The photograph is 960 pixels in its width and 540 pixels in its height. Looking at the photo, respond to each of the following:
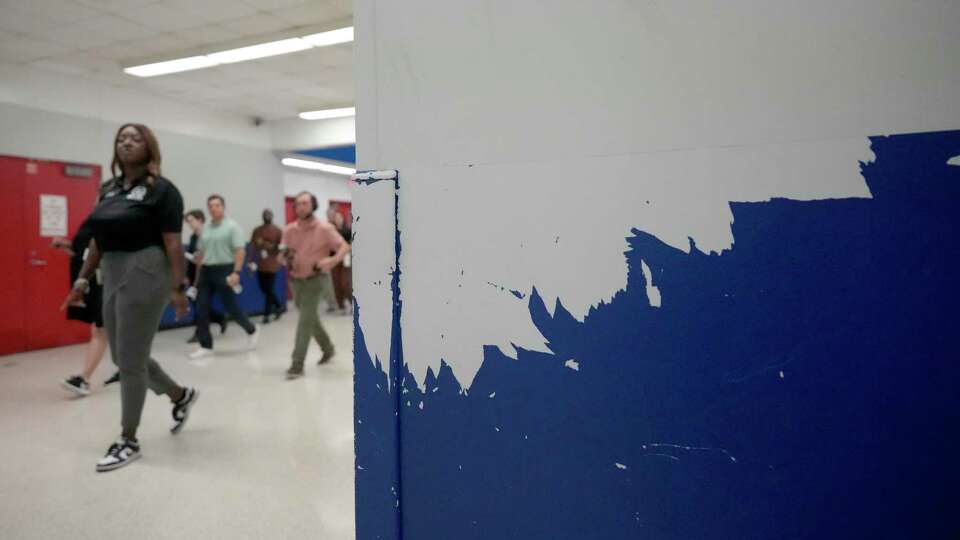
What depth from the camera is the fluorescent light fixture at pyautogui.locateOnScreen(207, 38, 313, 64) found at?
502 cm

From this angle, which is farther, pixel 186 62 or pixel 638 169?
pixel 186 62

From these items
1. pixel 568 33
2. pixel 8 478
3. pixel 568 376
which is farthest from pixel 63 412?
pixel 568 33

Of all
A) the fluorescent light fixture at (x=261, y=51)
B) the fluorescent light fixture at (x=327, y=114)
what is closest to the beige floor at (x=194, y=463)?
the fluorescent light fixture at (x=261, y=51)

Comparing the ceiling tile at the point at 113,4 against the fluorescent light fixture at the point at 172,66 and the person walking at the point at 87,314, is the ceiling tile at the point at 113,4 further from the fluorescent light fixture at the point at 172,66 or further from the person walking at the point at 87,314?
the person walking at the point at 87,314

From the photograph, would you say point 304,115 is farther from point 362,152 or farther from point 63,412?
point 362,152

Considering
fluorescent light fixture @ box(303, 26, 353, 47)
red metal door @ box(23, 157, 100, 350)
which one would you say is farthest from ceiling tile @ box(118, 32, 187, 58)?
red metal door @ box(23, 157, 100, 350)

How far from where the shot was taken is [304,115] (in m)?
7.96

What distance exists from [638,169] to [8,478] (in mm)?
2969

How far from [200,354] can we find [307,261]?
1.79 m

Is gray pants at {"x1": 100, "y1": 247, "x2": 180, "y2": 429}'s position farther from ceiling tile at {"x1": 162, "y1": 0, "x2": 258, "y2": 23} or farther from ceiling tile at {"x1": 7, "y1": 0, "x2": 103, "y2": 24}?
ceiling tile at {"x1": 7, "y1": 0, "x2": 103, "y2": 24}

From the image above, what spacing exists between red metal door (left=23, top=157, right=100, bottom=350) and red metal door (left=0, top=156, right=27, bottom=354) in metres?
0.05

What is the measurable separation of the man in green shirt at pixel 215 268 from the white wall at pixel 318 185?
576 cm

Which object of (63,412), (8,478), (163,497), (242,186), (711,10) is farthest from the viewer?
(242,186)

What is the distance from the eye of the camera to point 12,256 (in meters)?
5.55
